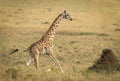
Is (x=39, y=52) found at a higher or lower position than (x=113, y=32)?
higher

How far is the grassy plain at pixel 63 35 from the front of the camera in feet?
39.4

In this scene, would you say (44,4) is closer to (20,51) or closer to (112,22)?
(112,22)

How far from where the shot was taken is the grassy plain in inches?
473

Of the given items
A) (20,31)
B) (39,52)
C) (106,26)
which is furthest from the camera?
(106,26)

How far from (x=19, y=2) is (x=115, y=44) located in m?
15.5

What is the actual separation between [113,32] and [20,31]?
5.90m

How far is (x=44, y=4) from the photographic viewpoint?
37438 mm

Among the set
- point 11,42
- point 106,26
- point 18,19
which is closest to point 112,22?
point 106,26

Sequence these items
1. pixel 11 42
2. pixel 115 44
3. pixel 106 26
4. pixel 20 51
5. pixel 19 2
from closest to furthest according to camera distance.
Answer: pixel 20 51, pixel 11 42, pixel 115 44, pixel 106 26, pixel 19 2

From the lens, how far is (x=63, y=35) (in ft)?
80.9

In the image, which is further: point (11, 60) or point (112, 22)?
point (112, 22)

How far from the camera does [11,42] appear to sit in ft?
69.5

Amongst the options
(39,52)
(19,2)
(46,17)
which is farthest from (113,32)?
(39,52)

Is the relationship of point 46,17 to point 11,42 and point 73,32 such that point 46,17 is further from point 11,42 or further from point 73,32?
point 11,42
